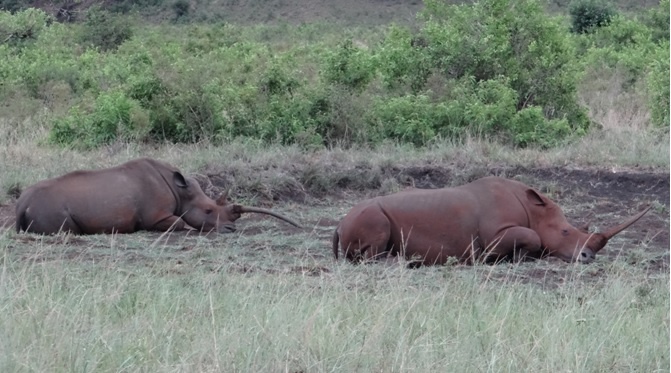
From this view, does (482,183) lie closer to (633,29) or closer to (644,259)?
(644,259)

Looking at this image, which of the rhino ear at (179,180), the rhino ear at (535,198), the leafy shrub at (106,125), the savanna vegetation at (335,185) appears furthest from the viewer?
the leafy shrub at (106,125)

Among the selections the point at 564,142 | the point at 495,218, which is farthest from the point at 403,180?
the point at 495,218

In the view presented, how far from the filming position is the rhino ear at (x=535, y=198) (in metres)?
10.7

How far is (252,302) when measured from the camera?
7301mm

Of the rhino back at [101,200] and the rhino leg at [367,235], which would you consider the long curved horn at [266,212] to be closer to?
the rhino back at [101,200]

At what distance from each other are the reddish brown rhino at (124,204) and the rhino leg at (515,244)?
8.46 feet

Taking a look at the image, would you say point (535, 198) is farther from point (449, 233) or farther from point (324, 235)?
point (324, 235)

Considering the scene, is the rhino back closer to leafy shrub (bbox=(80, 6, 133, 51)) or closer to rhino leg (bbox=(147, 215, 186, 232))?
rhino leg (bbox=(147, 215, 186, 232))

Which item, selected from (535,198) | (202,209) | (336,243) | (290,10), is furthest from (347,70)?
(290,10)

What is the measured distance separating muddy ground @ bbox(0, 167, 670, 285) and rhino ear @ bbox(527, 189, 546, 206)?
611 millimetres

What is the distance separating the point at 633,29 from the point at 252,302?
98.5 feet

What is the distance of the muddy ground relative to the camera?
986 centimetres

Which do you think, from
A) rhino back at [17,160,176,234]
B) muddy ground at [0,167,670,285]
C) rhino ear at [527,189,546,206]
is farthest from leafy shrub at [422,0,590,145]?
rhino ear at [527,189,546,206]

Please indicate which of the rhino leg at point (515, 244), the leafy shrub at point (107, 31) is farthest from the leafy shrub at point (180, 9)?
the rhino leg at point (515, 244)
